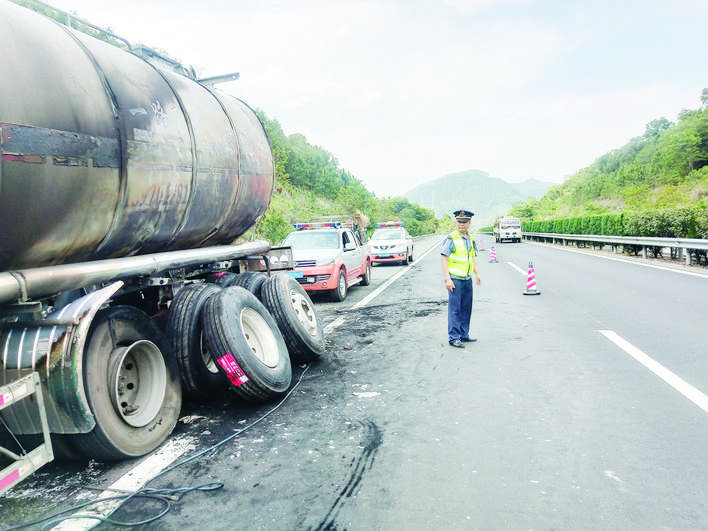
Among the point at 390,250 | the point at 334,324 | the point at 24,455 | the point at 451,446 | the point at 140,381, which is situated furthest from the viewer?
the point at 390,250

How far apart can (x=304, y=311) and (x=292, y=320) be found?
777mm

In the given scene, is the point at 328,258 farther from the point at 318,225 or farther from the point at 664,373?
the point at 664,373

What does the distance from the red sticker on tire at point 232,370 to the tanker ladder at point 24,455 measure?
159cm

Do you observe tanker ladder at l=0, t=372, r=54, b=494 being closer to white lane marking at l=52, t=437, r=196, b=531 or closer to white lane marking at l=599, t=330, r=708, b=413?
white lane marking at l=52, t=437, r=196, b=531

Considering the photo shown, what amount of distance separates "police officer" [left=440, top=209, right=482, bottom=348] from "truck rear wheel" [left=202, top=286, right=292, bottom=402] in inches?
106

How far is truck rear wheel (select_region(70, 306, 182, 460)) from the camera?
142 inches

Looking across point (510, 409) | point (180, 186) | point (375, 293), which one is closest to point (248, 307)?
point (180, 186)

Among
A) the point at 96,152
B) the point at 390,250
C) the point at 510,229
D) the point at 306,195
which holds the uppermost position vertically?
the point at 306,195

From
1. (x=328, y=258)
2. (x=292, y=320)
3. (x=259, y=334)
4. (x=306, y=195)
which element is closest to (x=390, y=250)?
(x=328, y=258)

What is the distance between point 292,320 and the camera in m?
6.26

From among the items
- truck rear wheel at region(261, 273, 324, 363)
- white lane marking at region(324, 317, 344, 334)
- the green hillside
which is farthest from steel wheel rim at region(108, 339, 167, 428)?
the green hillside

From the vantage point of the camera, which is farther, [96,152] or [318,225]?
[318,225]

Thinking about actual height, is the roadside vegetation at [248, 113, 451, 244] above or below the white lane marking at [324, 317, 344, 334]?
above

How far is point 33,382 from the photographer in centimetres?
316
